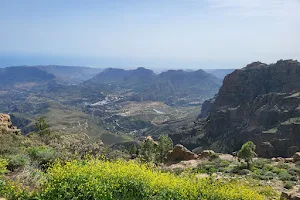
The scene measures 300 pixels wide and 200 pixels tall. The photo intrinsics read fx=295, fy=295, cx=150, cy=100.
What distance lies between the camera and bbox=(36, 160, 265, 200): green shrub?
462 inches

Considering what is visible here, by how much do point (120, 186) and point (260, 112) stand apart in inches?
4360

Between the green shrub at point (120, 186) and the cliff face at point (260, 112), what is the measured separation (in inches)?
2646

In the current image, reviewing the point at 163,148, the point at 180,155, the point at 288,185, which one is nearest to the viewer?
the point at 288,185

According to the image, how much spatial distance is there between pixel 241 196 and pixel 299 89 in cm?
12377

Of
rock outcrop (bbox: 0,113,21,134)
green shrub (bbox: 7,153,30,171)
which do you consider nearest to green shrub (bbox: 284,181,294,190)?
green shrub (bbox: 7,153,30,171)

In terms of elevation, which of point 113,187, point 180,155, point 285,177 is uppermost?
point 113,187

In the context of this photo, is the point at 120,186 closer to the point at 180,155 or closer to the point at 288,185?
the point at 288,185

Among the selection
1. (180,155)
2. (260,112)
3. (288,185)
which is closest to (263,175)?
(288,185)

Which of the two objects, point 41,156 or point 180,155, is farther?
point 180,155

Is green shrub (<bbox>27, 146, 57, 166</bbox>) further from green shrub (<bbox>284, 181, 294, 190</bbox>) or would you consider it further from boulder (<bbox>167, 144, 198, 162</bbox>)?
boulder (<bbox>167, 144, 198, 162</bbox>)

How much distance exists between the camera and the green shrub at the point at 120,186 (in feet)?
38.5

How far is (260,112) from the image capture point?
375ft

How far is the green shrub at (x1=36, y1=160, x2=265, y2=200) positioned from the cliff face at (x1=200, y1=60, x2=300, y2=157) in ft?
220

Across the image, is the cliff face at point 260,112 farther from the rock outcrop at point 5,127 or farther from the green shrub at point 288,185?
the rock outcrop at point 5,127
